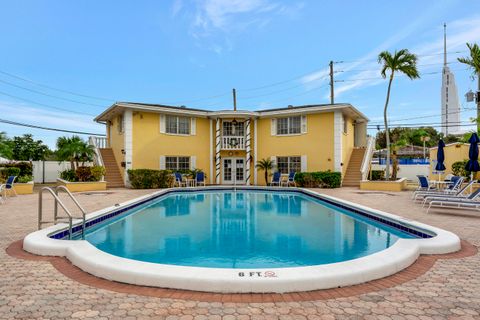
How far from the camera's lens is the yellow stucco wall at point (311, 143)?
21.0 meters

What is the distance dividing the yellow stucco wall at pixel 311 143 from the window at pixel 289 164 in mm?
398

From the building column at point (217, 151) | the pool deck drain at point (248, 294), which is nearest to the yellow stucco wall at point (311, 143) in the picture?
the building column at point (217, 151)

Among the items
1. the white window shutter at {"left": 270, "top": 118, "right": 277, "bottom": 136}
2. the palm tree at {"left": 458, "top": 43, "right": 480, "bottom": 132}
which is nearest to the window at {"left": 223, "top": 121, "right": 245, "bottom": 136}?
the white window shutter at {"left": 270, "top": 118, "right": 277, "bottom": 136}

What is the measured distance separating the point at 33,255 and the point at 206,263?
285cm

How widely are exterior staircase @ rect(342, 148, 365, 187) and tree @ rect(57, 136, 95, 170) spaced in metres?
17.2

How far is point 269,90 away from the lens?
1667 inches

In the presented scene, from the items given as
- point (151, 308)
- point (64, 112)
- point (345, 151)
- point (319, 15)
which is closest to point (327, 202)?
point (319, 15)

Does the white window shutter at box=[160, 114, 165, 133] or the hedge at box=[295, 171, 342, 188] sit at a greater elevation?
the white window shutter at box=[160, 114, 165, 133]

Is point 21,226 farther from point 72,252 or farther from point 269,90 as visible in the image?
point 269,90

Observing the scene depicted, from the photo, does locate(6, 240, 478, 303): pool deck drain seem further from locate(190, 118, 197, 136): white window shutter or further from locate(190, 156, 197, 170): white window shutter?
locate(190, 118, 197, 136): white window shutter

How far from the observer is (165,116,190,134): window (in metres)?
21.7

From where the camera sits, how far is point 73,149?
18.8 meters

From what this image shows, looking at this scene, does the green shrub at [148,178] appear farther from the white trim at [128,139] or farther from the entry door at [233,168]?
the entry door at [233,168]

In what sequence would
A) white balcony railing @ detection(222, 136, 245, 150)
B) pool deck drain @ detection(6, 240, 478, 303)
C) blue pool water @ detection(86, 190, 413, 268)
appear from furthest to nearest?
white balcony railing @ detection(222, 136, 245, 150), blue pool water @ detection(86, 190, 413, 268), pool deck drain @ detection(6, 240, 478, 303)
